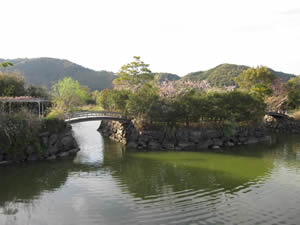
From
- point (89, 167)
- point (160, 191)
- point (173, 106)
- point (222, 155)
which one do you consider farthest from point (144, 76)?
point (160, 191)

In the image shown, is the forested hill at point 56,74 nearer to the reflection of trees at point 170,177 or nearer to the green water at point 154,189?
the green water at point 154,189

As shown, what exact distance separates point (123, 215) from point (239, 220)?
4.88 m

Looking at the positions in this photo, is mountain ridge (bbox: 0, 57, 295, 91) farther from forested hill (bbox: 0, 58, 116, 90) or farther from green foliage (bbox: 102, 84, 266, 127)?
green foliage (bbox: 102, 84, 266, 127)

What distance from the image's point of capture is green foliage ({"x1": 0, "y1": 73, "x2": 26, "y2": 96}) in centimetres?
2773

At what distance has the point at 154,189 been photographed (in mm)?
14422

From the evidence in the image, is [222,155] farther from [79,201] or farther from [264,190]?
[79,201]

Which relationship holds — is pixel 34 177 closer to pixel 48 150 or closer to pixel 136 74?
pixel 48 150

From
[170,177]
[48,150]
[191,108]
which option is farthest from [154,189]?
[191,108]

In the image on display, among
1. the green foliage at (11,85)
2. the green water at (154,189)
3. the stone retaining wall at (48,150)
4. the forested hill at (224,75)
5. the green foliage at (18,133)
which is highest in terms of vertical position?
the forested hill at (224,75)

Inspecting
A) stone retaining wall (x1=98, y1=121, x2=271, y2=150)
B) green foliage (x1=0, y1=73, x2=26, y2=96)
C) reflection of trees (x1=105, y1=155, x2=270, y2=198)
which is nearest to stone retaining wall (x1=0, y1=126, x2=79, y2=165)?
reflection of trees (x1=105, y1=155, x2=270, y2=198)

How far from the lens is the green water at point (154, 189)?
10.9 meters

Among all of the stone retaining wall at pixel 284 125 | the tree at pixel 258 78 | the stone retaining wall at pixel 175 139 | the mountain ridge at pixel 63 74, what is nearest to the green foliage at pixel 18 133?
the stone retaining wall at pixel 175 139

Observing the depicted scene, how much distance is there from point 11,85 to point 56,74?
99847 mm

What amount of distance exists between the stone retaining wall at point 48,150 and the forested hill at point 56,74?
3646 inches
